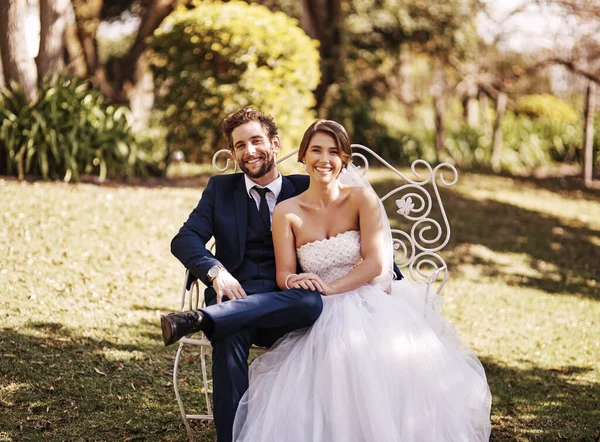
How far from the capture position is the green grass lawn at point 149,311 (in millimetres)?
3992

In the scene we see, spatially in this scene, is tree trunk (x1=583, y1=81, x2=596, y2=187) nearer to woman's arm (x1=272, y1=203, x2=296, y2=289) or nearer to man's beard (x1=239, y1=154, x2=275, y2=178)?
man's beard (x1=239, y1=154, x2=275, y2=178)

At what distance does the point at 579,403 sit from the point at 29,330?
370cm

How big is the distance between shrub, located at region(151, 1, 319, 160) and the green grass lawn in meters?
0.97

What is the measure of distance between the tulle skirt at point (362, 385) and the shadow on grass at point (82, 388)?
31.4 inches

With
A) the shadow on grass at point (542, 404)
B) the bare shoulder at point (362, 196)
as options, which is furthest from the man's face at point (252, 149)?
the shadow on grass at point (542, 404)

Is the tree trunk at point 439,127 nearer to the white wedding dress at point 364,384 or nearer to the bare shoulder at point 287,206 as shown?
the bare shoulder at point 287,206

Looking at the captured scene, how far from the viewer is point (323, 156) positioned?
11.9 feet

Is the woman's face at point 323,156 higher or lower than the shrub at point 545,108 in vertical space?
lower

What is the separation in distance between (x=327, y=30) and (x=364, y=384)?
36.0 feet

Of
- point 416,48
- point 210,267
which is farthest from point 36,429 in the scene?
point 416,48

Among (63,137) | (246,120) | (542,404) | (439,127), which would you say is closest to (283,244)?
(246,120)

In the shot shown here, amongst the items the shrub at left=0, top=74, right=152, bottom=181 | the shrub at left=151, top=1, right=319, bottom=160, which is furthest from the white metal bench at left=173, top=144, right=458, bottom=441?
the shrub at left=0, top=74, right=152, bottom=181

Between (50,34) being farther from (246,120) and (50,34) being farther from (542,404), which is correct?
(542,404)

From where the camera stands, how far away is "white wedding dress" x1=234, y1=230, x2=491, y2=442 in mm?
3080
